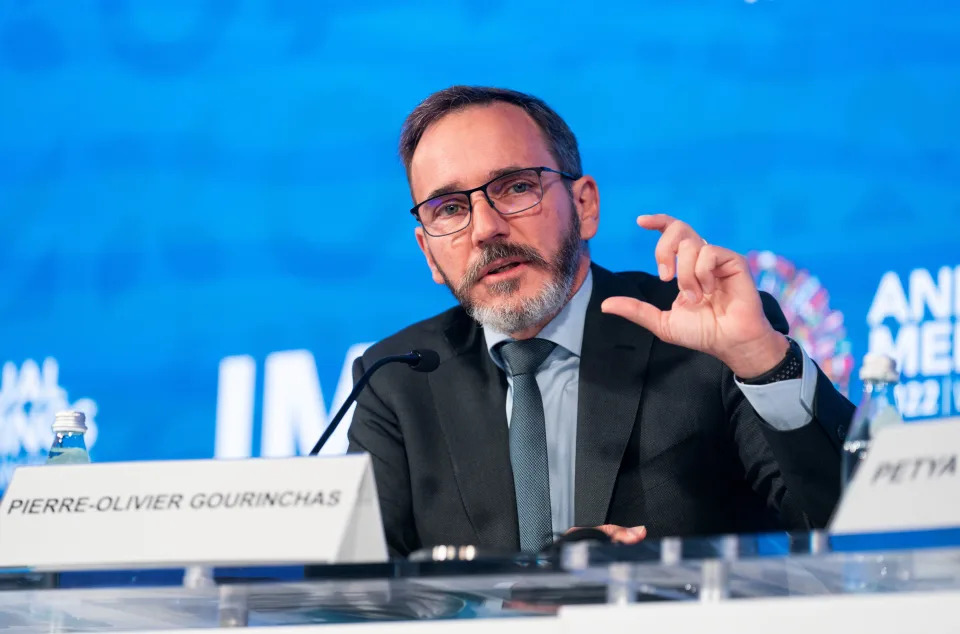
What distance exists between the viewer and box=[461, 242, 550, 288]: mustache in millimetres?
2164

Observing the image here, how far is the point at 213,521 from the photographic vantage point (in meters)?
1.12

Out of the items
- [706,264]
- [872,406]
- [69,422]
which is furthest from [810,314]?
[69,422]

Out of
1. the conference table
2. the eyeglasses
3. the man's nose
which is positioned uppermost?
the eyeglasses

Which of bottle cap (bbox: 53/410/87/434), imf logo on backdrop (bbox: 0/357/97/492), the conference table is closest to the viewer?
the conference table

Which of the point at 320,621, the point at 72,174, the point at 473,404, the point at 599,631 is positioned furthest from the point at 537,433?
the point at 72,174

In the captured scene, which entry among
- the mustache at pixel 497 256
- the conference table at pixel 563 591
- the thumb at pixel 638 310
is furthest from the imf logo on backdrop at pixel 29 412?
the conference table at pixel 563 591

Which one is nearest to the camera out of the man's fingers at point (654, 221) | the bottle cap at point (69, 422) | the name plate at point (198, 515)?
the name plate at point (198, 515)

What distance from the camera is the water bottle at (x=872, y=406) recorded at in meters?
1.21

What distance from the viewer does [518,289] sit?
7.02ft

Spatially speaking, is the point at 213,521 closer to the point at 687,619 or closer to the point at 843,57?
the point at 687,619

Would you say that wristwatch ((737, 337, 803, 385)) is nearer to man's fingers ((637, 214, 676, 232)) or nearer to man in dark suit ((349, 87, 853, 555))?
man in dark suit ((349, 87, 853, 555))

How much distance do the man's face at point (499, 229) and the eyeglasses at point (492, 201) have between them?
0.01 meters

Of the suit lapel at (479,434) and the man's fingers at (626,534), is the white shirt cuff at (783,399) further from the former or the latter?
the suit lapel at (479,434)

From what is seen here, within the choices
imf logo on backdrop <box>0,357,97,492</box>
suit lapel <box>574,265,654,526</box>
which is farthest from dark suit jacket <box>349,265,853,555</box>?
imf logo on backdrop <box>0,357,97,492</box>
